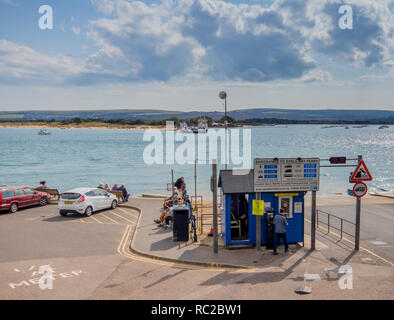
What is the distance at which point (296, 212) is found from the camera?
13.1 m

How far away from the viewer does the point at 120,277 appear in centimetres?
1000

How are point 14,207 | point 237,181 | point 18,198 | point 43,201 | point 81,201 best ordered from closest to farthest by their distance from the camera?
point 237,181, point 81,201, point 14,207, point 18,198, point 43,201

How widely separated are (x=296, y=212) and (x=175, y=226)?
173 inches

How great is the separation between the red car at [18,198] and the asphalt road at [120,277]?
5.00 metres

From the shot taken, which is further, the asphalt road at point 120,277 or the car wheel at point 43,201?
the car wheel at point 43,201

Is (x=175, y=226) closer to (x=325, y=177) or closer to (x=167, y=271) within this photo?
(x=167, y=271)

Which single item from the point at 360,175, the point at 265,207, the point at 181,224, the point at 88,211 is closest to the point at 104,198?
the point at 88,211

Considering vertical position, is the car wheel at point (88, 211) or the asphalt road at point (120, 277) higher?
the car wheel at point (88, 211)

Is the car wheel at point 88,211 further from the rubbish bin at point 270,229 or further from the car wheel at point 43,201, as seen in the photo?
the rubbish bin at point 270,229

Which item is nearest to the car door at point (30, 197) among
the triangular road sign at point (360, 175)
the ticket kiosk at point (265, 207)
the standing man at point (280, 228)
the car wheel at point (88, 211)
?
the car wheel at point (88, 211)

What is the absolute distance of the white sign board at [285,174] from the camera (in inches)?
492

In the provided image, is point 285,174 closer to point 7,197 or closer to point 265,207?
point 265,207

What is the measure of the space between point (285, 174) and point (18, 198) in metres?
14.8
